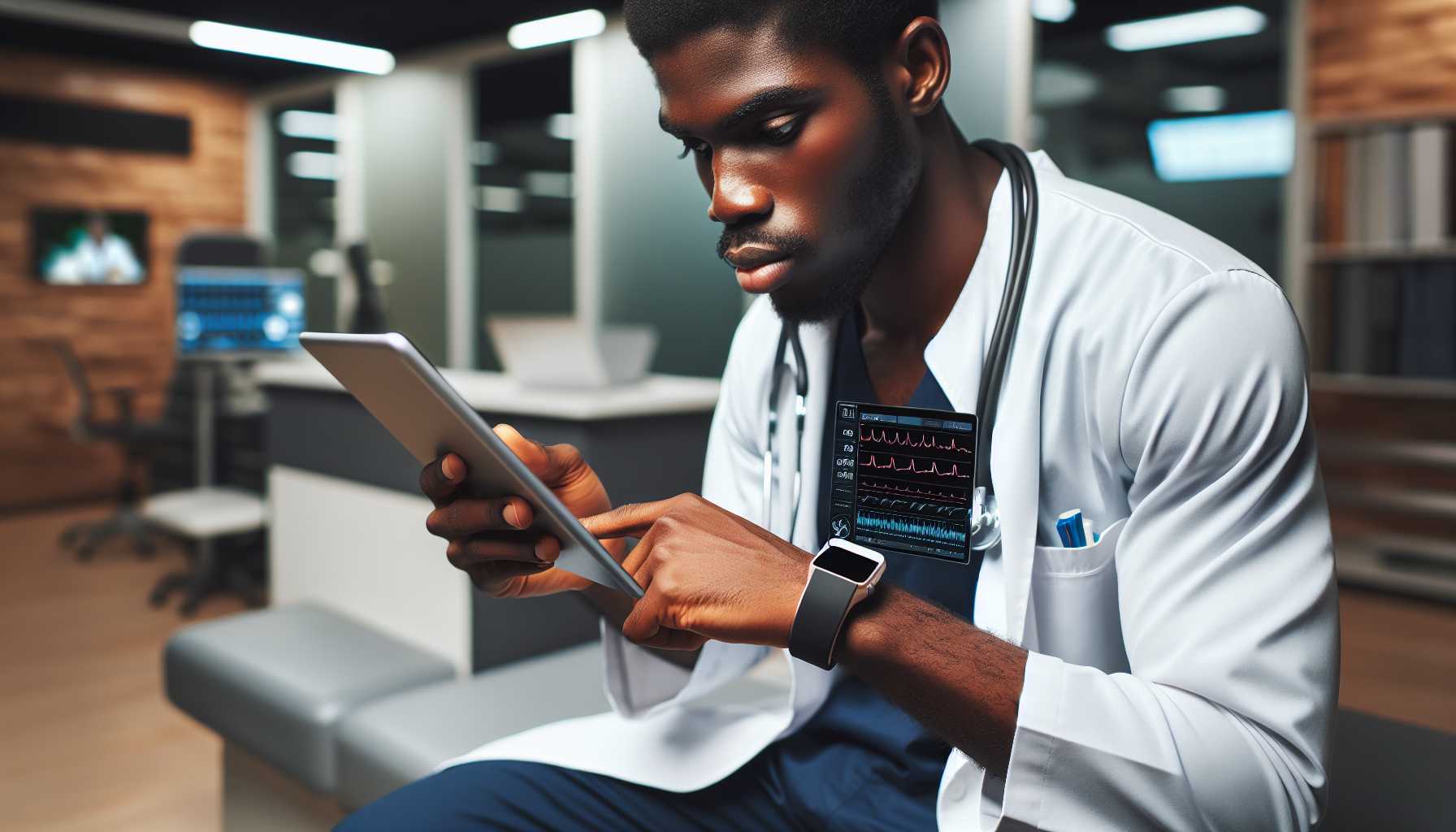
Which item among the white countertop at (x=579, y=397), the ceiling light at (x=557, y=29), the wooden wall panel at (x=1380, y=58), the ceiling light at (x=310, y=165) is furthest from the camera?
the ceiling light at (x=310, y=165)

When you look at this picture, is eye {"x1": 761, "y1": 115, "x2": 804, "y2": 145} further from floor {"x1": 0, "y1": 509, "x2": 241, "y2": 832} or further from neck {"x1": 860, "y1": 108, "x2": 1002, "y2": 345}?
floor {"x1": 0, "y1": 509, "x2": 241, "y2": 832}

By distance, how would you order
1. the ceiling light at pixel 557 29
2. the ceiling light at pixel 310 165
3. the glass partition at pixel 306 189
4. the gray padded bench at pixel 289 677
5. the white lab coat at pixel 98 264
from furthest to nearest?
the ceiling light at pixel 310 165
the glass partition at pixel 306 189
the white lab coat at pixel 98 264
the ceiling light at pixel 557 29
the gray padded bench at pixel 289 677

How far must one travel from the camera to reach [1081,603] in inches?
34.9

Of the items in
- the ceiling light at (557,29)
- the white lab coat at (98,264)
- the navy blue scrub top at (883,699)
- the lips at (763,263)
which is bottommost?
the navy blue scrub top at (883,699)

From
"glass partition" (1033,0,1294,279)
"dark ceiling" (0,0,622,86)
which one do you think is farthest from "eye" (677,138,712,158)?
"dark ceiling" (0,0,622,86)

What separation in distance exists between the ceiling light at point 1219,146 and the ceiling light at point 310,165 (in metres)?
5.49

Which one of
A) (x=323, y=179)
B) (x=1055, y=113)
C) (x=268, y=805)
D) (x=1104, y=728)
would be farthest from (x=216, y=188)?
(x=1104, y=728)

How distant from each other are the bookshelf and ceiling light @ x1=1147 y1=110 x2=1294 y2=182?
474 millimetres

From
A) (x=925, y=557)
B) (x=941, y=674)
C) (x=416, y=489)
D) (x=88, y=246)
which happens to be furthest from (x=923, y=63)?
(x=88, y=246)

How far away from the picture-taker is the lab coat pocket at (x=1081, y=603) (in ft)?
2.89

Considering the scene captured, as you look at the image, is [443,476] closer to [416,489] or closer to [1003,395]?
[1003,395]

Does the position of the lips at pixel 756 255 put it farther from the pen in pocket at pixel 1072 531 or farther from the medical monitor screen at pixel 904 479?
the pen in pocket at pixel 1072 531

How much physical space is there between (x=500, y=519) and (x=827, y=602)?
291mm

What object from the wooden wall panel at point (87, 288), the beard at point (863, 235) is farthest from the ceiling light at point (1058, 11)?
the wooden wall panel at point (87, 288)
